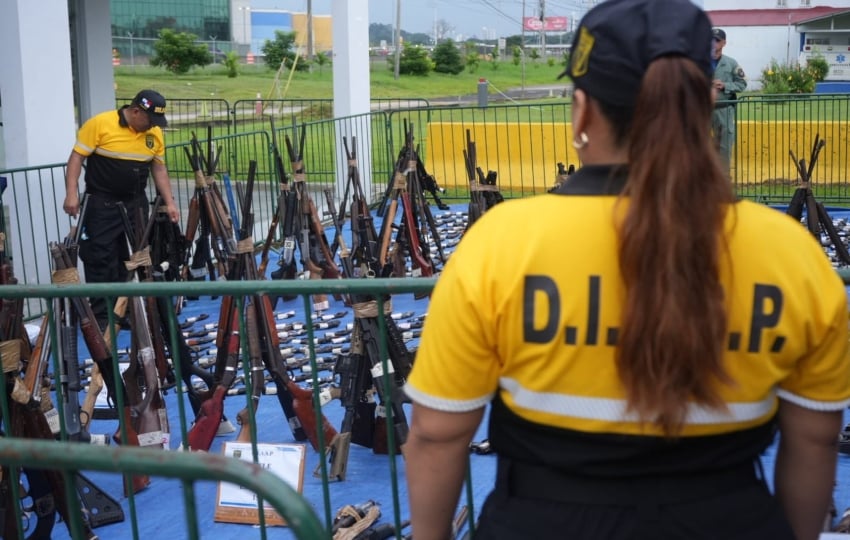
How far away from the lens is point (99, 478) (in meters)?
5.00

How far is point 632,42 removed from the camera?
1.45 m

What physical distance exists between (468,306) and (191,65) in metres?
46.2

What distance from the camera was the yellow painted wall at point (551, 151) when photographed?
13625 millimetres

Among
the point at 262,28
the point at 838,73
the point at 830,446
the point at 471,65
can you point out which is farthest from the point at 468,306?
the point at 262,28

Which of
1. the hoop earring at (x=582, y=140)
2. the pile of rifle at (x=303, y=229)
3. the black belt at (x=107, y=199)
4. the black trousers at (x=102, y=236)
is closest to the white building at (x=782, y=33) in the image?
the pile of rifle at (x=303, y=229)

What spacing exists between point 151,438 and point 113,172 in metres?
3.68

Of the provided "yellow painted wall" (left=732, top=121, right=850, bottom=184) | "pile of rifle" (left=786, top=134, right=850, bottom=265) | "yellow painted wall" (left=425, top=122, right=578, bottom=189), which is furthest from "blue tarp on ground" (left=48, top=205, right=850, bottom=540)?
"yellow painted wall" (left=425, top=122, right=578, bottom=189)

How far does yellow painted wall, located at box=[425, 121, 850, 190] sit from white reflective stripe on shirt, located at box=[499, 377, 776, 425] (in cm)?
1192

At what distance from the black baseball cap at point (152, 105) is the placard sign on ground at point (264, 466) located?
3.89 m

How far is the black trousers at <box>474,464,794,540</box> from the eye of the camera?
1485 mm

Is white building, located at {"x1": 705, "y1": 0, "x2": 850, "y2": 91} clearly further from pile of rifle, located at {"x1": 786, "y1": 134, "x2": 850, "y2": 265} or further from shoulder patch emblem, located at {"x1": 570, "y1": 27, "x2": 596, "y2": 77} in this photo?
shoulder patch emblem, located at {"x1": 570, "y1": 27, "x2": 596, "y2": 77}

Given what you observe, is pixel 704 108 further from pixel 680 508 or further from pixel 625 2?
pixel 680 508

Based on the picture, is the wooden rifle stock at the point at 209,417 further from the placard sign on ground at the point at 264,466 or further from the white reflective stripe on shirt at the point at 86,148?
the white reflective stripe on shirt at the point at 86,148

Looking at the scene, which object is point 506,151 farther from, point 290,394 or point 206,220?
point 290,394
